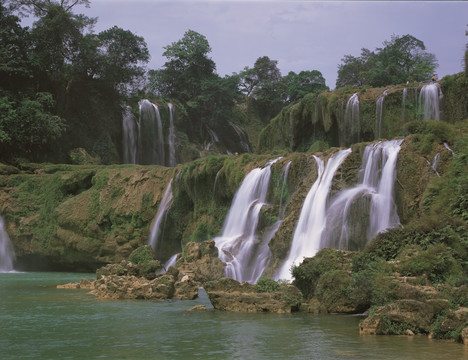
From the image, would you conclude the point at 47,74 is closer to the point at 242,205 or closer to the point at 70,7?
the point at 70,7

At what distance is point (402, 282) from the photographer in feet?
40.1

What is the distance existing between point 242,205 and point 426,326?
15768 millimetres

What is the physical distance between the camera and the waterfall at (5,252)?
33.1 m

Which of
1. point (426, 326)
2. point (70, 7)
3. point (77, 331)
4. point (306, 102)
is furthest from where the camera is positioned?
point (70, 7)

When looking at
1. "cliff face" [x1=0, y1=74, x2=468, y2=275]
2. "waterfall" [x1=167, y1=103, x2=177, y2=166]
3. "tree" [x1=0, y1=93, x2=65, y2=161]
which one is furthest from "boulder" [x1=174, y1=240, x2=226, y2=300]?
"waterfall" [x1=167, y1=103, x2=177, y2=166]

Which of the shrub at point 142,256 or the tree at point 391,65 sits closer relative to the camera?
the shrub at point 142,256

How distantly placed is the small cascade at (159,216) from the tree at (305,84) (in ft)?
109

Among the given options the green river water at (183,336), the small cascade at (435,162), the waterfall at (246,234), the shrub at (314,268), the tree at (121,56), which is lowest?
the green river water at (183,336)

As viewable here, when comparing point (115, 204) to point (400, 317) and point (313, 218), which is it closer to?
point (313, 218)

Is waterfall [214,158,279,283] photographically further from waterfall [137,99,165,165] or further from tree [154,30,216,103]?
tree [154,30,216,103]

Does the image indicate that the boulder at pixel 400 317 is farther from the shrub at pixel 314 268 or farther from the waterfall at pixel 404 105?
the waterfall at pixel 404 105

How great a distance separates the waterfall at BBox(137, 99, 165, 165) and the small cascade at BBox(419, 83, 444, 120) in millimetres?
22270

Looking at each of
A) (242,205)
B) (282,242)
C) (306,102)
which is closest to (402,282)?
(282,242)

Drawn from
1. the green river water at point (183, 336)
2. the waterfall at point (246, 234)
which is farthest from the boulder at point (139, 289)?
the waterfall at point (246, 234)
